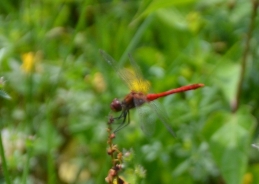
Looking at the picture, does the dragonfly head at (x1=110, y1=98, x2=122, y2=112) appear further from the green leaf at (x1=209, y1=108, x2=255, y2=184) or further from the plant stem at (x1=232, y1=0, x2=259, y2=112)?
the plant stem at (x1=232, y1=0, x2=259, y2=112)

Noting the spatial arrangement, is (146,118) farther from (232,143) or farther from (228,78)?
(228,78)

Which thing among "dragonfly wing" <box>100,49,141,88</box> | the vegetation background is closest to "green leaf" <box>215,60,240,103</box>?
the vegetation background

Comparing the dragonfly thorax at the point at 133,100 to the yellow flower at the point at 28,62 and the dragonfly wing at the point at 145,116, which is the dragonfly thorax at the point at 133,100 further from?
the yellow flower at the point at 28,62

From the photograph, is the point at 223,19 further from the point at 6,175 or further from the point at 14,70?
the point at 6,175

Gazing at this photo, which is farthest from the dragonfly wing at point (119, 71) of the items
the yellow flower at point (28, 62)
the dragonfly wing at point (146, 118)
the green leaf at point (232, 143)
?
the yellow flower at point (28, 62)

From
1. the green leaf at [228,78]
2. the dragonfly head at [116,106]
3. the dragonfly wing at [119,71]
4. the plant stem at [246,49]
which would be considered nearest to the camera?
the dragonfly head at [116,106]

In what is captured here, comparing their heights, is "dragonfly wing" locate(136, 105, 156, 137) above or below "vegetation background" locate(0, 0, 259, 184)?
above

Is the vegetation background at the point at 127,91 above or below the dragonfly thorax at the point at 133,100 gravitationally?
below
